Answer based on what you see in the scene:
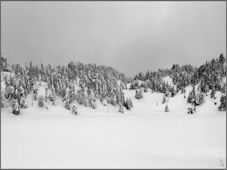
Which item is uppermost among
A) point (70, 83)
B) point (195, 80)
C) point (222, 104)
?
point (195, 80)

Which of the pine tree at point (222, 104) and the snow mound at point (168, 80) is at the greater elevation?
the snow mound at point (168, 80)

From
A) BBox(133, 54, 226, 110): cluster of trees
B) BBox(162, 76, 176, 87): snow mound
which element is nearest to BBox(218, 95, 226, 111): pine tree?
BBox(133, 54, 226, 110): cluster of trees

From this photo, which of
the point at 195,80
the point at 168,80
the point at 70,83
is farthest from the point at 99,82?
the point at 168,80

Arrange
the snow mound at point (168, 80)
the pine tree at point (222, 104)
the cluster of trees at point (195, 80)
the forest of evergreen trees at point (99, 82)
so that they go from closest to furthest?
the pine tree at point (222, 104) → the forest of evergreen trees at point (99, 82) → the cluster of trees at point (195, 80) → the snow mound at point (168, 80)

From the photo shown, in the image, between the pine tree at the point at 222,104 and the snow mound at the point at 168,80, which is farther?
the snow mound at the point at 168,80

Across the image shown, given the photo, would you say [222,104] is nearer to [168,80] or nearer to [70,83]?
[168,80]

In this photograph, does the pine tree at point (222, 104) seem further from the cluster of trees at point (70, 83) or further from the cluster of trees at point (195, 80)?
the cluster of trees at point (70, 83)

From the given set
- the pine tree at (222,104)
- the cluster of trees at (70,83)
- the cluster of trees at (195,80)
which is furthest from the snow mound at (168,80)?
the pine tree at (222,104)

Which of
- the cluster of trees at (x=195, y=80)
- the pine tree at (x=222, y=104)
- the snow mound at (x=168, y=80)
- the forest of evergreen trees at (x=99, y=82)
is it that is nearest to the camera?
the pine tree at (x=222, y=104)

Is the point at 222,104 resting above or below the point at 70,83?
below

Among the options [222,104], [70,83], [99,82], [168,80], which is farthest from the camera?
[168,80]

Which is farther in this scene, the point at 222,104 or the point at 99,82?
the point at 99,82

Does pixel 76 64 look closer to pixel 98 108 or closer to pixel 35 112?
pixel 98 108

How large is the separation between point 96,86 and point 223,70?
Answer: 82.1 metres
